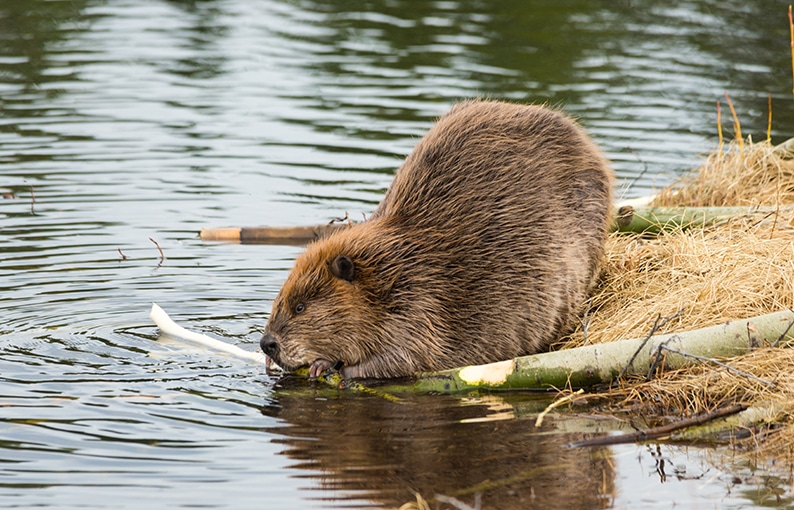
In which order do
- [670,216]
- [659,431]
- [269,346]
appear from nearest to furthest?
[659,431] → [269,346] → [670,216]

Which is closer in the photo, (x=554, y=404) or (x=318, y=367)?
(x=554, y=404)

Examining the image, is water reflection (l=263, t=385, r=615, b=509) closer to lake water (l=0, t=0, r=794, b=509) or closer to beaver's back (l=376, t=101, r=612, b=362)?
lake water (l=0, t=0, r=794, b=509)

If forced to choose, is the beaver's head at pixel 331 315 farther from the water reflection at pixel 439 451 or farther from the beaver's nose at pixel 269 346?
the water reflection at pixel 439 451

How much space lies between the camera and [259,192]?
963cm

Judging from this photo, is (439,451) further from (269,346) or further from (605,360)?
(269,346)

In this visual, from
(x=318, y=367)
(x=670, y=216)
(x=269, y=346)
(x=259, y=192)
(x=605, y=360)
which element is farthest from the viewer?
(x=259, y=192)

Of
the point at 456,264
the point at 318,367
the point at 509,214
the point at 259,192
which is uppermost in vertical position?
the point at 509,214

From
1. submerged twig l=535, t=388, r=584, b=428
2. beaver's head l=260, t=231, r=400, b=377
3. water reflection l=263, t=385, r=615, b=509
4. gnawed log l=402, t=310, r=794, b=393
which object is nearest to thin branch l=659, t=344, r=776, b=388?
gnawed log l=402, t=310, r=794, b=393

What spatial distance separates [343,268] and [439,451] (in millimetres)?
1347

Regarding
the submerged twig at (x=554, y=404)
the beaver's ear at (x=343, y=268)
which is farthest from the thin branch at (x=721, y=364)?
the beaver's ear at (x=343, y=268)

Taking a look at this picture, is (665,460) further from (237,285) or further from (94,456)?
(237,285)

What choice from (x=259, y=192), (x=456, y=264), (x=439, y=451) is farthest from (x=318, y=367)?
(x=259, y=192)

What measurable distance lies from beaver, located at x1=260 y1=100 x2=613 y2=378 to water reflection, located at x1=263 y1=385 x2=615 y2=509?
1.22 feet

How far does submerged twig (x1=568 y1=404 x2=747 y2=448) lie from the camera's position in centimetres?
483
